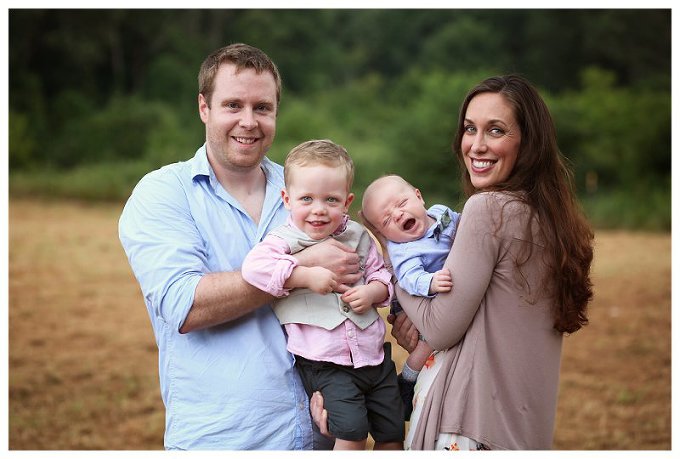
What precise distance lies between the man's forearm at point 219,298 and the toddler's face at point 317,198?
26 centimetres

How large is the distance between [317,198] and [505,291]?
0.62 m

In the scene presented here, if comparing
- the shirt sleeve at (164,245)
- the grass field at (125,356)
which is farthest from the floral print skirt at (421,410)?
the grass field at (125,356)

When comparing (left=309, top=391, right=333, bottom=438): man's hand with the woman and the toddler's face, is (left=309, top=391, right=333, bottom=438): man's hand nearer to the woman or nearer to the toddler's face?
the woman

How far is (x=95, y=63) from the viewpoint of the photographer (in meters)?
23.3

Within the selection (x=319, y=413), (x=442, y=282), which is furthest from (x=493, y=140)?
(x=319, y=413)

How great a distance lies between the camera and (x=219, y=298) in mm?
2439

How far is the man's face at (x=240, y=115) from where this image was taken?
8.82ft

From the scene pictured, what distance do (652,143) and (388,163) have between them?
5.75m

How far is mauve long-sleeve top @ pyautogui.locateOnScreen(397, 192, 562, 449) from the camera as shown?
239cm

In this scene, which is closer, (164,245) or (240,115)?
(164,245)

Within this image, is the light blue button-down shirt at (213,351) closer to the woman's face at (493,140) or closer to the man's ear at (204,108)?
the man's ear at (204,108)

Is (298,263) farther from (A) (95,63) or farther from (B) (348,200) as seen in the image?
(A) (95,63)

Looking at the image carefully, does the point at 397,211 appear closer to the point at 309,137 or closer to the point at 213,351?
the point at 213,351
